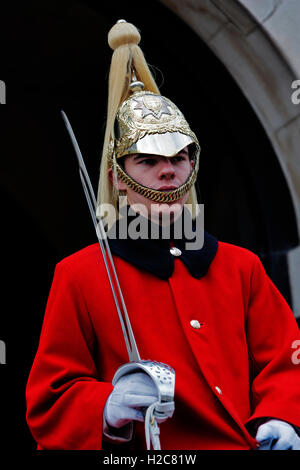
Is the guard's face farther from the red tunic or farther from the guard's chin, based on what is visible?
the red tunic

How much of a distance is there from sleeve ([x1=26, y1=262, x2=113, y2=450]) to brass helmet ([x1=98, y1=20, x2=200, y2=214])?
378mm

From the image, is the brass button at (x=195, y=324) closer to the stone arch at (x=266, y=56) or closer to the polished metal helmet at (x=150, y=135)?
the polished metal helmet at (x=150, y=135)

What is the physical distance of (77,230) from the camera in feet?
19.9

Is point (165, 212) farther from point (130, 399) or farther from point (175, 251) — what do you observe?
point (130, 399)

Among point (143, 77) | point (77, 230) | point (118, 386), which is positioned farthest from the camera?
point (77, 230)

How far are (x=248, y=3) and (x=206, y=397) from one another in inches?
81.9

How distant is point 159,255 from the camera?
2381 mm

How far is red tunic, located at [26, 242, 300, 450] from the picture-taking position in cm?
216

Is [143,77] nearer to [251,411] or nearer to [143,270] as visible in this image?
[143,270]

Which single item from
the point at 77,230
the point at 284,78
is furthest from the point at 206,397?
the point at 77,230

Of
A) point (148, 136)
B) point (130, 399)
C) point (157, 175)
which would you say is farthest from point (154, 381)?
point (148, 136)

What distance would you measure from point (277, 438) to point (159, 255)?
63cm
